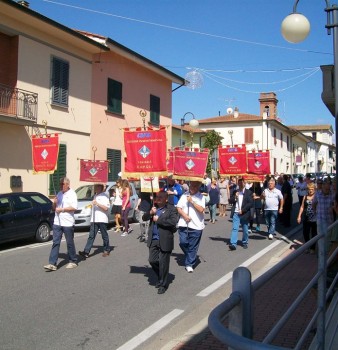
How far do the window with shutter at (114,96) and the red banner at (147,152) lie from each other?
14082 millimetres

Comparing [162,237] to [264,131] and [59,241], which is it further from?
[264,131]

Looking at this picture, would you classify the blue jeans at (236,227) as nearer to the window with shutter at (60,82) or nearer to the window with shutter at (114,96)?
the window with shutter at (60,82)

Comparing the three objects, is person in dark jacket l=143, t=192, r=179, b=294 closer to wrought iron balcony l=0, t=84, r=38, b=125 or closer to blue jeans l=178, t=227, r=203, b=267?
blue jeans l=178, t=227, r=203, b=267

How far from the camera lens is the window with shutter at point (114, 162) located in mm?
22516

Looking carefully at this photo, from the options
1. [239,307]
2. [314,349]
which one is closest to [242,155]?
[314,349]

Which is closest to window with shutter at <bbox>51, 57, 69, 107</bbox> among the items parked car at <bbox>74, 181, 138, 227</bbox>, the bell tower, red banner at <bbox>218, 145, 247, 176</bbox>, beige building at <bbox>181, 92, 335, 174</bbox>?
parked car at <bbox>74, 181, 138, 227</bbox>

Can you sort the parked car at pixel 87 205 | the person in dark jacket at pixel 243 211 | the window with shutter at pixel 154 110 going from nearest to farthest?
1. the person in dark jacket at pixel 243 211
2. the parked car at pixel 87 205
3. the window with shutter at pixel 154 110

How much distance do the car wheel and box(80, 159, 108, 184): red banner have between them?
242 cm

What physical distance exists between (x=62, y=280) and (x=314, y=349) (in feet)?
18.3

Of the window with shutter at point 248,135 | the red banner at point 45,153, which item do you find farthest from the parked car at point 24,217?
the window with shutter at point 248,135

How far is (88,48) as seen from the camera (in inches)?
805

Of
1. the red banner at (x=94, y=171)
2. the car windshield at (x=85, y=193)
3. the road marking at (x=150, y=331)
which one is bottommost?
the road marking at (x=150, y=331)

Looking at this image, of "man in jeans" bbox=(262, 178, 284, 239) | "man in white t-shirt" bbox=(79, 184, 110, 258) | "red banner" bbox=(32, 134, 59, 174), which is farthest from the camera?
"red banner" bbox=(32, 134, 59, 174)

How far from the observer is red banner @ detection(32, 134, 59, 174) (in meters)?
13.0
